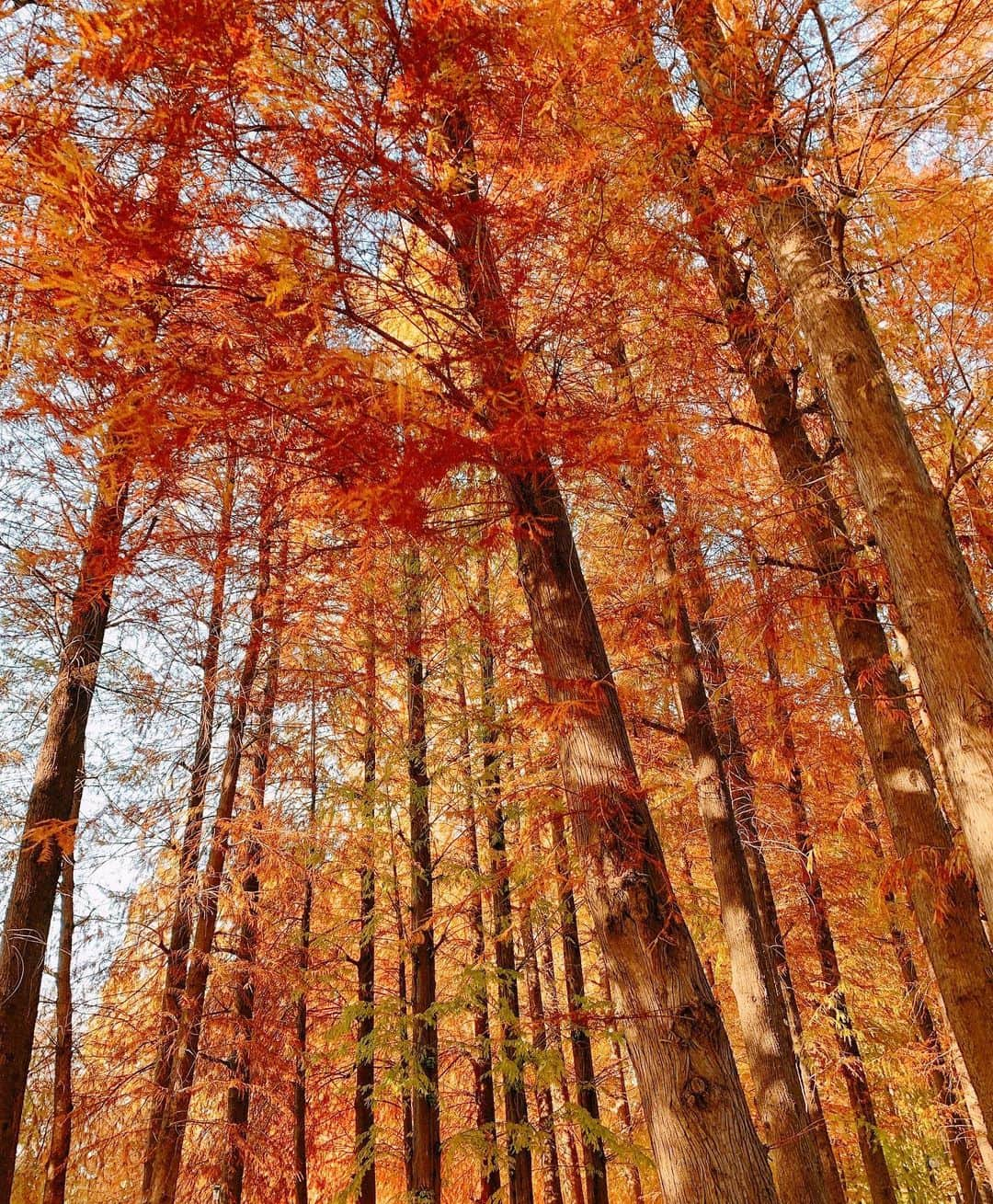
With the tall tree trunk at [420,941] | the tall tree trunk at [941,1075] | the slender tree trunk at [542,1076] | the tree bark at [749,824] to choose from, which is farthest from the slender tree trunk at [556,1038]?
the tall tree trunk at [941,1075]

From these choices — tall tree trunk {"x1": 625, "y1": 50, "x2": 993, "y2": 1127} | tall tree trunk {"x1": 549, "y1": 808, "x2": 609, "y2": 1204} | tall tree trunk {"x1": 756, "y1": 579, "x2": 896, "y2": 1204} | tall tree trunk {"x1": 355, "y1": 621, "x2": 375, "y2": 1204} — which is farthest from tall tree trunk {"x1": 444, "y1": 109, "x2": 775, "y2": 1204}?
tall tree trunk {"x1": 549, "y1": 808, "x2": 609, "y2": 1204}

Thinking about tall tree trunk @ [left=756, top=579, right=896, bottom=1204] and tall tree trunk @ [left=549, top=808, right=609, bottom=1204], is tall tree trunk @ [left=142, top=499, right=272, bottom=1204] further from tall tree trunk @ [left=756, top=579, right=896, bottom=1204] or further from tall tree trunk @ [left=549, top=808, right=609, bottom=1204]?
tall tree trunk @ [left=756, top=579, right=896, bottom=1204]

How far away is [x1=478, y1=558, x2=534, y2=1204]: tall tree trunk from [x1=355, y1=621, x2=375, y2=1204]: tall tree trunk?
1.39 m

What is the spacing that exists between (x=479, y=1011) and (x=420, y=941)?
1.20 metres

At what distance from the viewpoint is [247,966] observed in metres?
7.47

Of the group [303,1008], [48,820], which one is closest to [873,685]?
[48,820]

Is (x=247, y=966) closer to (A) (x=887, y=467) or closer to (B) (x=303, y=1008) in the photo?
(B) (x=303, y=1008)

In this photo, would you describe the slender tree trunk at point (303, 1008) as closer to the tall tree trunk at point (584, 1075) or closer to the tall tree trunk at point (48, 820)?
the tall tree trunk at point (48, 820)

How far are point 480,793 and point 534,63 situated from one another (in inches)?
296

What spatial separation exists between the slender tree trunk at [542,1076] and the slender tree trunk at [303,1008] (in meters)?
2.60

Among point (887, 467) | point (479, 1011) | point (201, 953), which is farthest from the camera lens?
point (479, 1011)

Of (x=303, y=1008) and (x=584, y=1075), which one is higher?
(x=303, y=1008)

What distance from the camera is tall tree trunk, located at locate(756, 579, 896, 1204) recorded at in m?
8.37

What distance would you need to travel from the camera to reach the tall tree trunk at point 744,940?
18.3 ft
